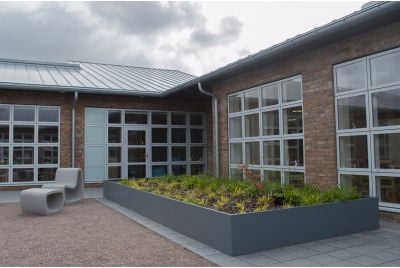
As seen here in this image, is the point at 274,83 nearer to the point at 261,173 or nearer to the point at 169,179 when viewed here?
the point at 261,173

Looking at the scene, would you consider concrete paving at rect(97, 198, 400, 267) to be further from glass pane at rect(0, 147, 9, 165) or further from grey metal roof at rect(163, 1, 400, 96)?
glass pane at rect(0, 147, 9, 165)

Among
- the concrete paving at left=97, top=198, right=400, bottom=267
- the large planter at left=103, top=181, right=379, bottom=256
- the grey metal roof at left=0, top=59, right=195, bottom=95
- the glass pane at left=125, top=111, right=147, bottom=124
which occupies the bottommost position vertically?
the concrete paving at left=97, top=198, right=400, bottom=267

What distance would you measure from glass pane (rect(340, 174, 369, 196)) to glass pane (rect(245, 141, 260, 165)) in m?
2.94

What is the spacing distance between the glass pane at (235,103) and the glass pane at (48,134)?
252 inches

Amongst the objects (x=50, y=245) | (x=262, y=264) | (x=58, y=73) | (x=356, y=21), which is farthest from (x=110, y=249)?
(x=58, y=73)

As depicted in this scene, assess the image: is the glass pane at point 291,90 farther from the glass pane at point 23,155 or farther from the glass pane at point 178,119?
the glass pane at point 23,155

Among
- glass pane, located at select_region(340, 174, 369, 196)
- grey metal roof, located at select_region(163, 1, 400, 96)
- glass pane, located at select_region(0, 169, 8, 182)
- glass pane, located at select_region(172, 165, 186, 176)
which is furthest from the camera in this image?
glass pane, located at select_region(172, 165, 186, 176)

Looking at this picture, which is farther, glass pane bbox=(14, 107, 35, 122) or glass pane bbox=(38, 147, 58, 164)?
glass pane bbox=(38, 147, 58, 164)

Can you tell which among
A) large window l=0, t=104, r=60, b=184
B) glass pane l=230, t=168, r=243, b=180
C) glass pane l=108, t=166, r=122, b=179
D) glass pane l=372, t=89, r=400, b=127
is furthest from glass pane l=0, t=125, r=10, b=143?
glass pane l=372, t=89, r=400, b=127

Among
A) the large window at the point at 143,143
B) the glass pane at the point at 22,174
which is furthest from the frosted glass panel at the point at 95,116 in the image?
the glass pane at the point at 22,174

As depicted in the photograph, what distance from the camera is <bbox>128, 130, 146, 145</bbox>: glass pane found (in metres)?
14.0

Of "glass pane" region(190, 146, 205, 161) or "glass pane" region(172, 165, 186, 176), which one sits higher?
"glass pane" region(190, 146, 205, 161)

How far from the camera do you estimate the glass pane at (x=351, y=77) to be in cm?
714

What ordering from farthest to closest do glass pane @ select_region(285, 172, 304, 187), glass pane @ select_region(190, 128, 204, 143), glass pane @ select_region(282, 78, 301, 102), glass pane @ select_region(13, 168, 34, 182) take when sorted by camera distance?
glass pane @ select_region(190, 128, 204, 143), glass pane @ select_region(13, 168, 34, 182), glass pane @ select_region(282, 78, 301, 102), glass pane @ select_region(285, 172, 304, 187)
